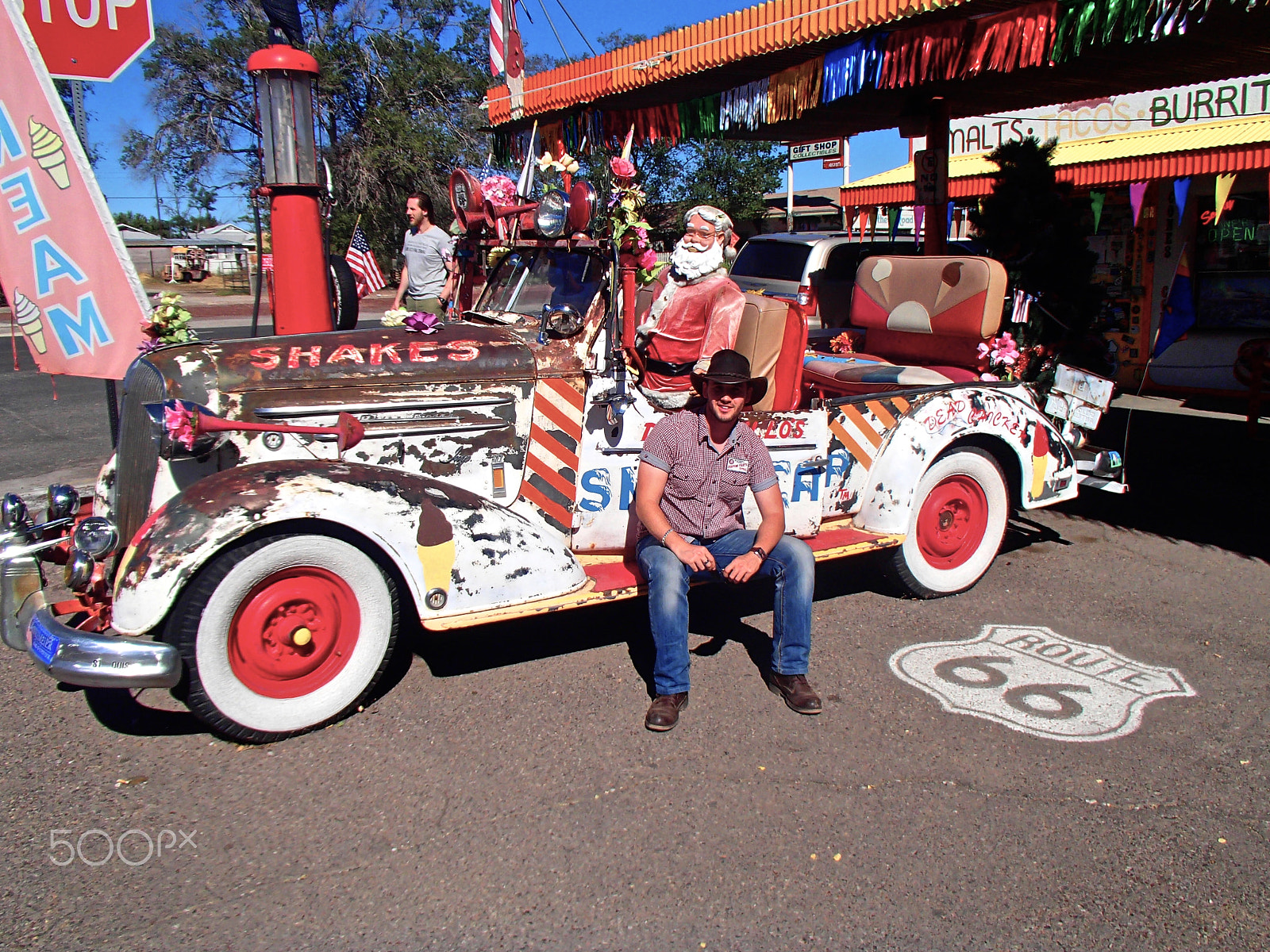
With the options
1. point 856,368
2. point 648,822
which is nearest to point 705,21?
point 856,368

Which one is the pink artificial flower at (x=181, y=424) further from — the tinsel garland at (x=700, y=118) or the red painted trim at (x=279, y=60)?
the tinsel garland at (x=700, y=118)

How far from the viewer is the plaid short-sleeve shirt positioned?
3875 mm

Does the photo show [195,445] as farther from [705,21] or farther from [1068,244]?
[705,21]

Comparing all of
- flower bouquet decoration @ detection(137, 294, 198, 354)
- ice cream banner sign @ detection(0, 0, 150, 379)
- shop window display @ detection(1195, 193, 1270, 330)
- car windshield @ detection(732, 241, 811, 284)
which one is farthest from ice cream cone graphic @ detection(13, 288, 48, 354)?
shop window display @ detection(1195, 193, 1270, 330)

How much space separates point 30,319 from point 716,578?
12.6ft

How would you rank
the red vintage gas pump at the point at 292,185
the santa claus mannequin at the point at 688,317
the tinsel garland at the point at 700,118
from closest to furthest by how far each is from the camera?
the santa claus mannequin at the point at 688,317, the red vintage gas pump at the point at 292,185, the tinsel garland at the point at 700,118

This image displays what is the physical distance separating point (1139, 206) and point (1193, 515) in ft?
19.7

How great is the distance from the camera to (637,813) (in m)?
3.08

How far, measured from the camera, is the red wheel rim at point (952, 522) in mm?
4992

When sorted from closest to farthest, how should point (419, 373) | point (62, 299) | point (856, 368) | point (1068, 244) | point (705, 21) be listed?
point (419, 373), point (62, 299), point (856, 368), point (1068, 244), point (705, 21)

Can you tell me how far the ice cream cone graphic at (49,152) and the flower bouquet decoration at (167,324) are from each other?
1086mm

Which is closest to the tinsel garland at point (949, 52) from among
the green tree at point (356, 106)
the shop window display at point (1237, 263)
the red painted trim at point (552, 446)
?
the red painted trim at point (552, 446)

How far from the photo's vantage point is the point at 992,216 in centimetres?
658

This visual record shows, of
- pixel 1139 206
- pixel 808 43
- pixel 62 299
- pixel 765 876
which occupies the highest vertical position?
pixel 808 43
